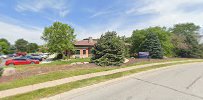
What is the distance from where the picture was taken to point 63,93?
7.59 meters

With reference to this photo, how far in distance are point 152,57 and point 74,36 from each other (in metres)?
15.9

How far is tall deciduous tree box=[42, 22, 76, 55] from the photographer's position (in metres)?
31.0

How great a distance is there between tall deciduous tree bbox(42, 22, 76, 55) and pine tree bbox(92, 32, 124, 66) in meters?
13.3

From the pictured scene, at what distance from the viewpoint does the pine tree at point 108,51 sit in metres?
18.2

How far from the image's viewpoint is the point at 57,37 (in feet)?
102

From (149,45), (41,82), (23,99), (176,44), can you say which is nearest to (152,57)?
(149,45)

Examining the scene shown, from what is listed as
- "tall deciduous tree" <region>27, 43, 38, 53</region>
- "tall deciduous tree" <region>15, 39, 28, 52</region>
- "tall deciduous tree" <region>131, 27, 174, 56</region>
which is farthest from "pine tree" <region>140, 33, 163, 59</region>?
"tall deciduous tree" <region>15, 39, 28, 52</region>

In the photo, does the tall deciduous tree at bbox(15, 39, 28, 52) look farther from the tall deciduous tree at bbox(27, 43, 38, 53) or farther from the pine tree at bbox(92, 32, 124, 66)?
the pine tree at bbox(92, 32, 124, 66)

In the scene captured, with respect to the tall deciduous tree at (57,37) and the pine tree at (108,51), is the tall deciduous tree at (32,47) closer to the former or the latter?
the tall deciduous tree at (57,37)

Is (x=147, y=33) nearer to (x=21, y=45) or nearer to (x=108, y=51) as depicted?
(x=108, y=51)

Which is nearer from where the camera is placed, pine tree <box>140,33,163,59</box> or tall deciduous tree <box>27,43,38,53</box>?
pine tree <box>140,33,163,59</box>

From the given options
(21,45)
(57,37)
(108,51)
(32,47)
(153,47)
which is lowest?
(108,51)

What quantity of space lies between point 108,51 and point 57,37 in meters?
15.9

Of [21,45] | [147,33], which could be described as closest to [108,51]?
[147,33]
